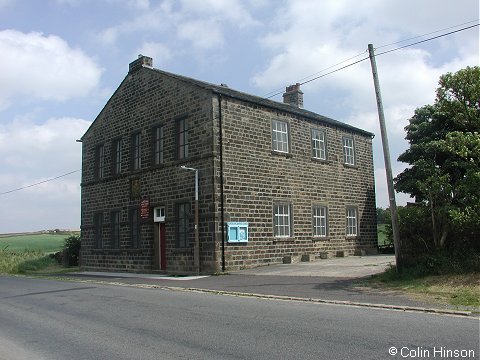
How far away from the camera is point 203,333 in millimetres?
7777

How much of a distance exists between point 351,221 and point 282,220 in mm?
5897

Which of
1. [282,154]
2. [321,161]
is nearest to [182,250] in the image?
[282,154]

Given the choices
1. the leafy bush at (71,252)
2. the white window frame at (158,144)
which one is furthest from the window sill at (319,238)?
the leafy bush at (71,252)

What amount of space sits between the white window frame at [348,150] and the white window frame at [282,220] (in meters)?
5.94

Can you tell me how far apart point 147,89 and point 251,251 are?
9.74 meters

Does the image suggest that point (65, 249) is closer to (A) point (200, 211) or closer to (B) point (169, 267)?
(B) point (169, 267)

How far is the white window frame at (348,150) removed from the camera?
26.8 m

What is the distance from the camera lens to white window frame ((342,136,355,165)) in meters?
26.8

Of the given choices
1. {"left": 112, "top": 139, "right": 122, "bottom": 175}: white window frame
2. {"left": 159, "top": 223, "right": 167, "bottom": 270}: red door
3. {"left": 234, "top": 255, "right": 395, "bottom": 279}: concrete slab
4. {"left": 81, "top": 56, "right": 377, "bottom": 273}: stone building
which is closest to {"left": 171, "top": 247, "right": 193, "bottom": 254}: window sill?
{"left": 81, "top": 56, "right": 377, "bottom": 273}: stone building

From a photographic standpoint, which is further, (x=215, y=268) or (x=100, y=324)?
(x=215, y=268)

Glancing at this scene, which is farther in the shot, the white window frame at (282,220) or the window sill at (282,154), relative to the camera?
the window sill at (282,154)

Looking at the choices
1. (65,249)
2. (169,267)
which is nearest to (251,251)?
(169,267)

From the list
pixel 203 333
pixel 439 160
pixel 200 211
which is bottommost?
pixel 203 333

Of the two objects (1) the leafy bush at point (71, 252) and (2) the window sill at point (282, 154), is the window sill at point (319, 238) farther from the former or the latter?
(1) the leafy bush at point (71, 252)
